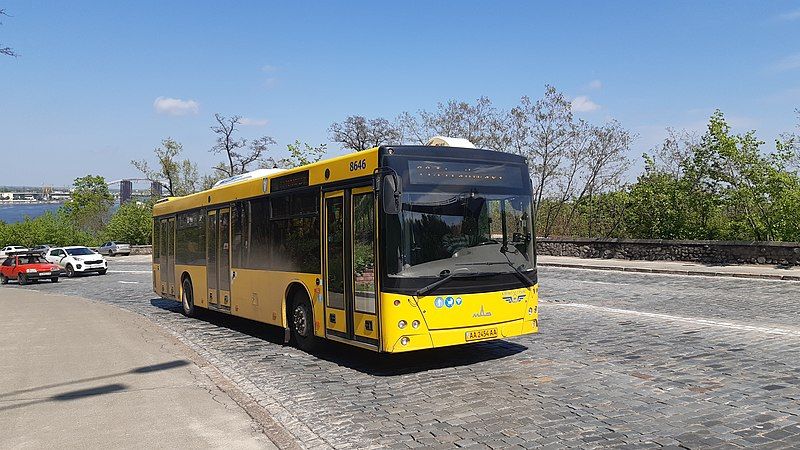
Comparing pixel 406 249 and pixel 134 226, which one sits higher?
pixel 134 226

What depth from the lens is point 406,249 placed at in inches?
337

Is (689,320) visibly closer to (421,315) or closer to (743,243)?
(421,315)

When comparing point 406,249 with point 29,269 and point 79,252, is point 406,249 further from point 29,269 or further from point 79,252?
point 79,252

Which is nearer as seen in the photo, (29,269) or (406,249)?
(406,249)

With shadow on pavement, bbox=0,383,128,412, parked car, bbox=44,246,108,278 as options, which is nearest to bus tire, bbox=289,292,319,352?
shadow on pavement, bbox=0,383,128,412

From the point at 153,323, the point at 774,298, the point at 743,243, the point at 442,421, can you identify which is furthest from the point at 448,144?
the point at 743,243

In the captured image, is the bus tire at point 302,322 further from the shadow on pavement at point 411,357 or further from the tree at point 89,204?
the tree at point 89,204

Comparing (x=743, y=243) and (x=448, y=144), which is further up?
(x=448, y=144)

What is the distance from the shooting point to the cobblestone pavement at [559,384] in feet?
20.1

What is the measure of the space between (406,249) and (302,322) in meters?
3.01

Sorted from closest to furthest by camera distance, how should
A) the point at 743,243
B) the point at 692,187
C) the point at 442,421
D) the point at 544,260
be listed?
the point at 442,421 → the point at 743,243 → the point at 692,187 → the point at 544,260

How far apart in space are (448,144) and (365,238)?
6.39ft

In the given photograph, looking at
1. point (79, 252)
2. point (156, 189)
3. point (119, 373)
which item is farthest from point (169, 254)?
point (156, 189)

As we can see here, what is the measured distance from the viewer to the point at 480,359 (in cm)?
980
